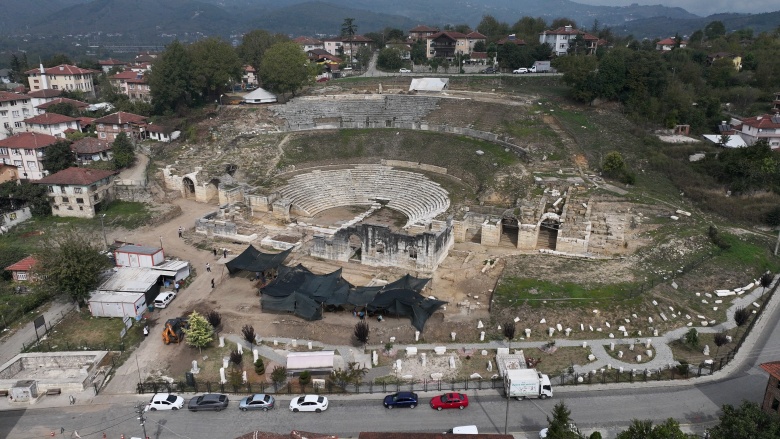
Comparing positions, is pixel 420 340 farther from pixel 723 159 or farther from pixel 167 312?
pixel 723 159

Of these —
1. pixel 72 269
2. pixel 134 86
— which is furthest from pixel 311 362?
pixel 134 86

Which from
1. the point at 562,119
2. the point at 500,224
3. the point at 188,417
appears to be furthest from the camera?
the point at 562,119

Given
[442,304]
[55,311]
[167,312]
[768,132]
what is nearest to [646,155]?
[768,132]

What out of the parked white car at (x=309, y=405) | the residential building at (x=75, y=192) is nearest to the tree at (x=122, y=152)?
the residential building at (x=75, y=192)

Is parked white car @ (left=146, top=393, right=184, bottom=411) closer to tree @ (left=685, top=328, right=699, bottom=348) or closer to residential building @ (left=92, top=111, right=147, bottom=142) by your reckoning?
tree @ (left=685, top=328, right=699, bottom=348)

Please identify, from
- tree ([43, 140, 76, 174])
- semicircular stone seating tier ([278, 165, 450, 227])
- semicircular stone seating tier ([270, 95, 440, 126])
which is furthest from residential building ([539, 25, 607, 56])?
tree ([43, 140, 76, 174])

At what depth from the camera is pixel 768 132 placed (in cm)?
5622

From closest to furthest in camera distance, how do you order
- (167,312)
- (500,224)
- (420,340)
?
(420,340), (167,312), (500,224)

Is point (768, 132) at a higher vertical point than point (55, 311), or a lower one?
higher

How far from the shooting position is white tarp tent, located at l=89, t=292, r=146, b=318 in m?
31.0

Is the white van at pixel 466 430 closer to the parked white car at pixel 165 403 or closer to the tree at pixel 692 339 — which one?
the parked white car at pixel 165 403

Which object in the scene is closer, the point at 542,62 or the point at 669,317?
the point at 669,317

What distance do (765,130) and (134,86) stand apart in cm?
9098

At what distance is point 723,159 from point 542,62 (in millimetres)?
41987
